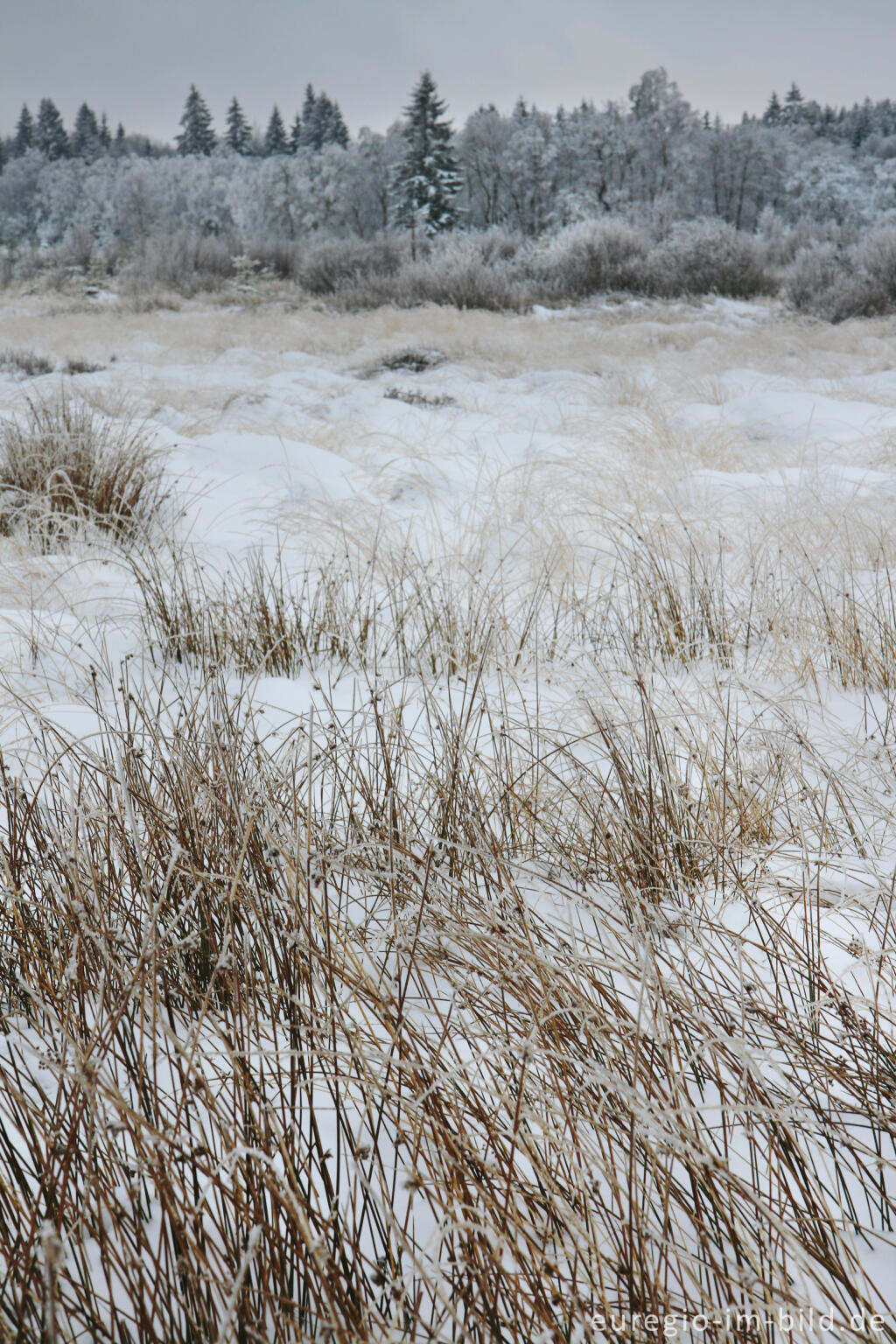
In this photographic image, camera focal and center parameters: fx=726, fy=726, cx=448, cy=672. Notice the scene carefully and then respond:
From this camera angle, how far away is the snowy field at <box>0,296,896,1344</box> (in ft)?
2.22

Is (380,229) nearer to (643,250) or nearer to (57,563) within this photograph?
(643,250)

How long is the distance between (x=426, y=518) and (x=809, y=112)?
3189 centimetres

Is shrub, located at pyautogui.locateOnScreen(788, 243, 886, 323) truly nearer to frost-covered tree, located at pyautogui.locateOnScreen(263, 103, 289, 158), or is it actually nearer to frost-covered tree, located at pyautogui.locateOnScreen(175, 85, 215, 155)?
frost-covered tree, located at pyautogui.locateOnScreen(263, 103, 289, 158)

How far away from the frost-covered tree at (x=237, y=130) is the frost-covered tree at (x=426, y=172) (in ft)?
60.2

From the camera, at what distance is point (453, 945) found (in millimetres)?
1086

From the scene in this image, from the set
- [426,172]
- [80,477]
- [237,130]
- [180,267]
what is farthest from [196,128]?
[80,477]

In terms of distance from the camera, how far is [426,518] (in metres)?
3.93

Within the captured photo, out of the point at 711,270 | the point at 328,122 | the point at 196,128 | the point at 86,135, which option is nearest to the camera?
the point at 711,270

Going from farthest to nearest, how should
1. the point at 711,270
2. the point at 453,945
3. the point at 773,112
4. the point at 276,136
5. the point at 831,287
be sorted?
the point at 276,136, the point at 773,112, the point at 711,270, the point at 831,287, the point at 453,945

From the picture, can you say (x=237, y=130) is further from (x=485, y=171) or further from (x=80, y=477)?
(x=80, y=477)

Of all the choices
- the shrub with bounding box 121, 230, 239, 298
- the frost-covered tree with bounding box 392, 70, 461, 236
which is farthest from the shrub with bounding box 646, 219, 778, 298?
the shrub with bounding box 121, 230, 239, 298


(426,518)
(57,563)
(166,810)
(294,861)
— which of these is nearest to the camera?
(294,861)

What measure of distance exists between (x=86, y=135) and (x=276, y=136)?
8017 millimetres

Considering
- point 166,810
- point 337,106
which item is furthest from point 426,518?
point 337,106
